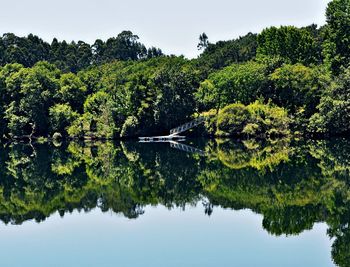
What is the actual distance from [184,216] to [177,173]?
39.0ft

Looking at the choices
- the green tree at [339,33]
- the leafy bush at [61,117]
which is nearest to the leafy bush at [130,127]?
the leafy bush at [61,117]

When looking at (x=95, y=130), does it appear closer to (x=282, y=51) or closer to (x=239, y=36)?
(x=282, y=51)

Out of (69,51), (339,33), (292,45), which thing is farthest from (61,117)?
(69,51)

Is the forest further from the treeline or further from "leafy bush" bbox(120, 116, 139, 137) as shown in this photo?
the treeline

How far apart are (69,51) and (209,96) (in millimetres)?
62994

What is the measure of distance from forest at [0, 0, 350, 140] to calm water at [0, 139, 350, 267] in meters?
19.8

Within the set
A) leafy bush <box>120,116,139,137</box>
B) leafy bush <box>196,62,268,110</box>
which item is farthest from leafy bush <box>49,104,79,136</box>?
leafy bush <box>196,62,268,110</box>

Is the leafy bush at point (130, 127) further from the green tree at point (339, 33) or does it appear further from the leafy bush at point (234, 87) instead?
the green tree at point (339, 33)

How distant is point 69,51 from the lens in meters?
124

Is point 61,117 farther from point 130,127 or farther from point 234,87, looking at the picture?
point 234,87

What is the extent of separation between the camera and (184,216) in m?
21.1

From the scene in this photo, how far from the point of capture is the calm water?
1584cm

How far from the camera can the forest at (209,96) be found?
58750 mm

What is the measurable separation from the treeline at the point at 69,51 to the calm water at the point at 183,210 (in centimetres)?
7554
